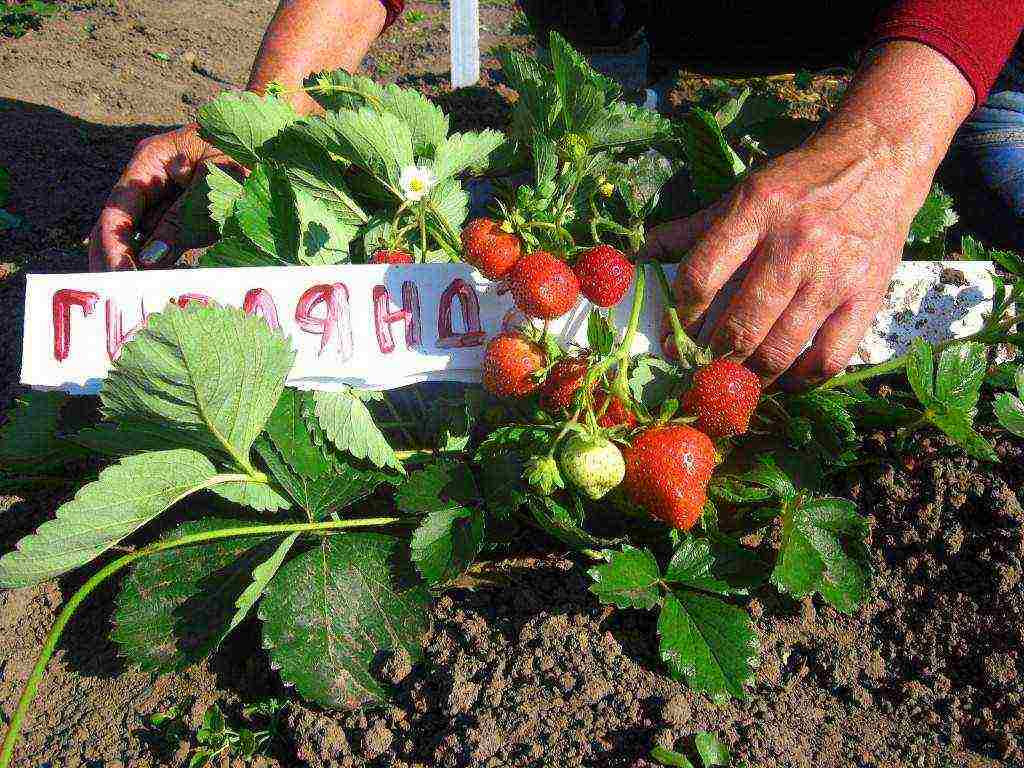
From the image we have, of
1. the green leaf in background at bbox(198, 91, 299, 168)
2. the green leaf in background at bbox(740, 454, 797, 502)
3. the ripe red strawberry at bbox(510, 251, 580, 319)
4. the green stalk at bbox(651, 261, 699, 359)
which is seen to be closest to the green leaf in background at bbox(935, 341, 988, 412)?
the green leaf in background at bbox(740, 454, 797, 502)

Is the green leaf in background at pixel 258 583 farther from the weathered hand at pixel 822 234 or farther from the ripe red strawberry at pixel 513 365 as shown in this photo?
the weathered hand at pixel 822 234

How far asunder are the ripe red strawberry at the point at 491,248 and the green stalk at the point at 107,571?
44cm

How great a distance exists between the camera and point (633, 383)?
1.21m

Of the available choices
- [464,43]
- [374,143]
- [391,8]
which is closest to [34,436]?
[374,143]

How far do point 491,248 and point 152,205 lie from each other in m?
0.98

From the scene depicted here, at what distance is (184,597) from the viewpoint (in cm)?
125

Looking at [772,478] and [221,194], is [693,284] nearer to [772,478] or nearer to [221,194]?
[772,478]

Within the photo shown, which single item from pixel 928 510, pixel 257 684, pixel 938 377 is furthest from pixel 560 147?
pixel 257 684

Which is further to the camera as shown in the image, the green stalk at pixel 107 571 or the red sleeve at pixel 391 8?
the red sleeve at pixel 391 8

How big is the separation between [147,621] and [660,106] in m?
2.35

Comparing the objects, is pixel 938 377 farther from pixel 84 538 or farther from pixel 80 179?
pixel 80 179

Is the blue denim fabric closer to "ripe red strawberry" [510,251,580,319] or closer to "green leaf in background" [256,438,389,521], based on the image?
"ripe red strawberry" [510,251,580,319]

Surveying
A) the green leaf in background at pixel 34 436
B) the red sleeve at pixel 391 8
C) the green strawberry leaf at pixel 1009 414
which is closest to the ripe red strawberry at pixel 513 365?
the green strawberry leaf at pixel 1009 414

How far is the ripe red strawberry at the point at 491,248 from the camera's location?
3.98ft
